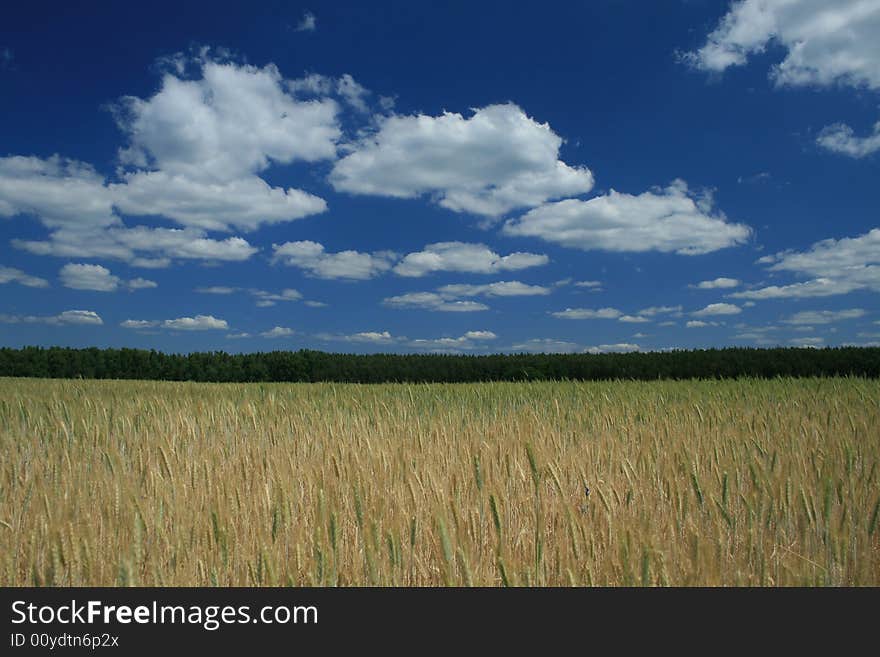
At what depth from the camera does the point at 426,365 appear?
24844 millimetres

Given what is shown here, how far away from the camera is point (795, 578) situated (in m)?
1.65

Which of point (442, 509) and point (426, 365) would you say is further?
point (426, 365)

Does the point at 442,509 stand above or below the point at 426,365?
below

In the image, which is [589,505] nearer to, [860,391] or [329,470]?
[329,470]

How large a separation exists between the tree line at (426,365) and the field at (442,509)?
58.7 feet

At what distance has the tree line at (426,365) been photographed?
74.3 feet

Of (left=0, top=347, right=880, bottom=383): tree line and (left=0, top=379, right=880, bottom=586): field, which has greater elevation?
(left=0, top=347, right=880, bottom=383): tree line

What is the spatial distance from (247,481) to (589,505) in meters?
1.55

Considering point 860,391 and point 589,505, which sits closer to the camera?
point 589,505

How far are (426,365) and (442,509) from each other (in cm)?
2278

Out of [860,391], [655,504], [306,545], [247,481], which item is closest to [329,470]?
[247,481]

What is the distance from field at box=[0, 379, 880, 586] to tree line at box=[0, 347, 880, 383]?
17900 millimetres

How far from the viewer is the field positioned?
1.73 meters
